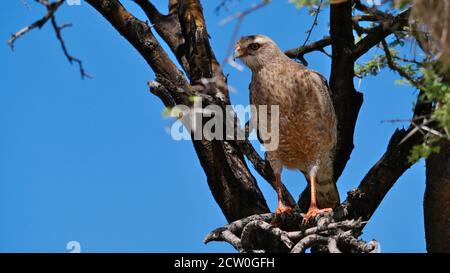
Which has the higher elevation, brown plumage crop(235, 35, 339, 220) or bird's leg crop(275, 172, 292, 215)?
brown plumage crop(235, 35, 339, 220)

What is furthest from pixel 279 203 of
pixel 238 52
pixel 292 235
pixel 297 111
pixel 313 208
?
pixel 238 52

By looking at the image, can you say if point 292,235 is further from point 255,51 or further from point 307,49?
point 307,49

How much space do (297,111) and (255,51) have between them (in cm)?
77

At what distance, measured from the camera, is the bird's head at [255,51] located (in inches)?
292

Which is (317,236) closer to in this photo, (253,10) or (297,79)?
(297,79)

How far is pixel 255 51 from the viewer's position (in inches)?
294

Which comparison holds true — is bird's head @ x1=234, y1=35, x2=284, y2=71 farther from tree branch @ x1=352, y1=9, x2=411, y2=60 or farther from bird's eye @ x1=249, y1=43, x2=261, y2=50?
tree branch @ x1=352, y1=9, x2=411, y2=60

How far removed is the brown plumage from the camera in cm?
711

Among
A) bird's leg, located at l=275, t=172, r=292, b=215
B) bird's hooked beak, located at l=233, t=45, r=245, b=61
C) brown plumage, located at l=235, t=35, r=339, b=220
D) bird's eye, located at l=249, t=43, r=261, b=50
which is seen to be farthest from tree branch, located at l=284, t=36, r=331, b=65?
bird's leg, located at l=275, t=172, r=292, b=215

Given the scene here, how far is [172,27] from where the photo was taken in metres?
7.54

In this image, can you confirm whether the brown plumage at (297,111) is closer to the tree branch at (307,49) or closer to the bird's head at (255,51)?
the bird's head at (255,51)

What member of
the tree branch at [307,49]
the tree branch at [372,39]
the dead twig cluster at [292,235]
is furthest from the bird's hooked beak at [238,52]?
the dead twig cluster at [292,235]
